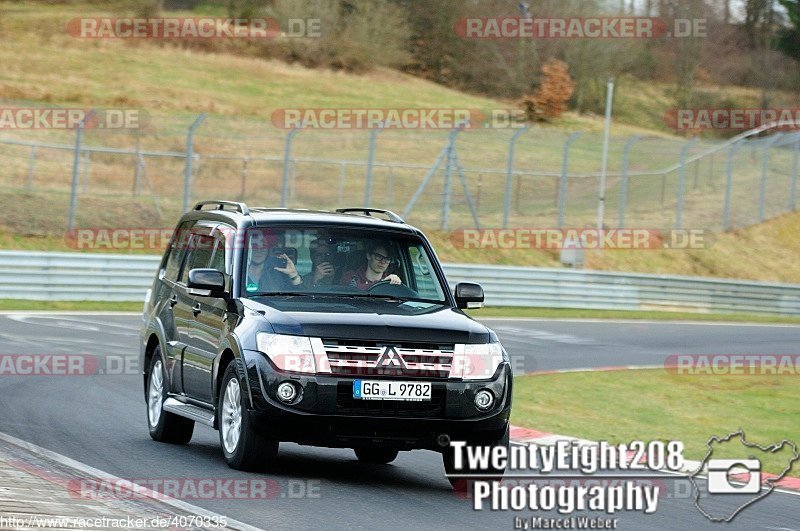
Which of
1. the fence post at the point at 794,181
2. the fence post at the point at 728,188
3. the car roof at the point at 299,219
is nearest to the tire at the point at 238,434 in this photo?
the car roof at the point at 299,219

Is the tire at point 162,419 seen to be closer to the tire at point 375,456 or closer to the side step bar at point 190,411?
the side step bar at point 190,411

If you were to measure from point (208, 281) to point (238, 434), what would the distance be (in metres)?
1.12

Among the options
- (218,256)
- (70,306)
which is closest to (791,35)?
(70,306)

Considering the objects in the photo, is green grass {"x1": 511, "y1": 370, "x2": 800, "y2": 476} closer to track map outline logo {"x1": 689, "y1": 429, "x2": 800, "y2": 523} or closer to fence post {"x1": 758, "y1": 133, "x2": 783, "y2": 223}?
track map outline logo {"x1": 689, "y1": 429, "x2": 800, "y2": 523}

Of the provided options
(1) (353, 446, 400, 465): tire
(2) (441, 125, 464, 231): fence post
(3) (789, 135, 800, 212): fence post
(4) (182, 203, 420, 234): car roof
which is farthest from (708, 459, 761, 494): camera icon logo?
(3) (789, 135, 800, 212): fence post

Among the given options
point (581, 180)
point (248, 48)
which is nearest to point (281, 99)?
point (248, 48)

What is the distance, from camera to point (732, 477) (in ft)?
36.2

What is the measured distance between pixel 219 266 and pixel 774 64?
78702mm

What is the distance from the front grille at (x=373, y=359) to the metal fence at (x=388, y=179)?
70.0 feet

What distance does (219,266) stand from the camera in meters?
10.6

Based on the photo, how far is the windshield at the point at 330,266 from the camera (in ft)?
33.2

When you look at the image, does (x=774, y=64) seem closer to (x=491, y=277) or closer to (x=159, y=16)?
(x=159, y=16)

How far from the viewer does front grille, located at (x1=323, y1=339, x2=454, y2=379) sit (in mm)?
9078

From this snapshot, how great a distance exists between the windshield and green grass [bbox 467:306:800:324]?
1747 cm
